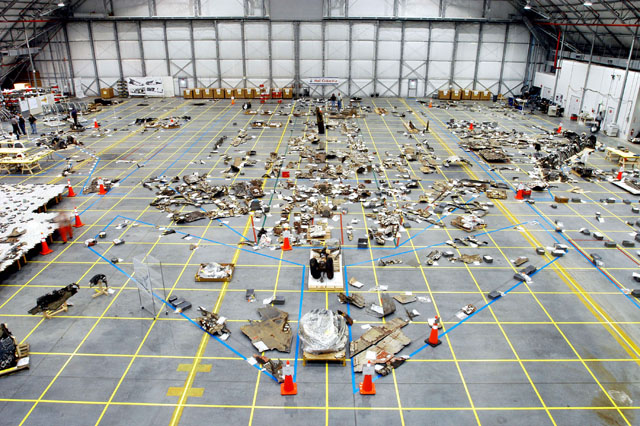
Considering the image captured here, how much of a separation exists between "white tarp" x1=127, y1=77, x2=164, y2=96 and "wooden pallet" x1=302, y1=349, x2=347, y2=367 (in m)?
45.1

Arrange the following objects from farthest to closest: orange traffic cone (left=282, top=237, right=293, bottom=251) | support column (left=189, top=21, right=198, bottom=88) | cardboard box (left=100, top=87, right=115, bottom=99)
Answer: cardboard box (left=100, top=87, right=115, bottom=99) < support column (left=189, top=21, right=198, bottom=88) < orange traffic cone (left=282, top=237, right=293, bottom=251)

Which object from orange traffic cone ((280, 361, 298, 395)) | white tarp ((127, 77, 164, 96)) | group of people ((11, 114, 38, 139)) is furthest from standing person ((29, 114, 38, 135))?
orange traffic cone ((280, 361, 298, 395))

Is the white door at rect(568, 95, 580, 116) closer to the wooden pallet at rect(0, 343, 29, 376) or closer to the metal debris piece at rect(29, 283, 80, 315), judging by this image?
the metal debris piece at rect(29, 283, 80, 315)

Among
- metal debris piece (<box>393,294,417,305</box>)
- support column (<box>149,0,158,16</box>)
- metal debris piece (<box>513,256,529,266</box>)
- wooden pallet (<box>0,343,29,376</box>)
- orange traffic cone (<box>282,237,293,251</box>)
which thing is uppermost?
support column (<box>149,0,158,16</box>)

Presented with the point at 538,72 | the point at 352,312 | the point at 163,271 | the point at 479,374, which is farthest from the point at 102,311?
the point at 538,72

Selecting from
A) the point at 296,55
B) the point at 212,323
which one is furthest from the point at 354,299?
the point at 296,55

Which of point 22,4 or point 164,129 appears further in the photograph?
point 22,4

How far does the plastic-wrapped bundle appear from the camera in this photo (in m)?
11.3

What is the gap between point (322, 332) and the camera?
11.7 m

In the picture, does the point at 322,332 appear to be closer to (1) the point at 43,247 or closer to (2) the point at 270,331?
(2) the point at 270,331

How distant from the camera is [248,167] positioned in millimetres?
26172

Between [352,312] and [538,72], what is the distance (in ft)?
149

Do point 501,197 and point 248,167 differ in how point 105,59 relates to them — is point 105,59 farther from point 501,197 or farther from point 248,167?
point 501,197

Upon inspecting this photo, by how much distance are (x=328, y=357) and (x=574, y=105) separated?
129ft
